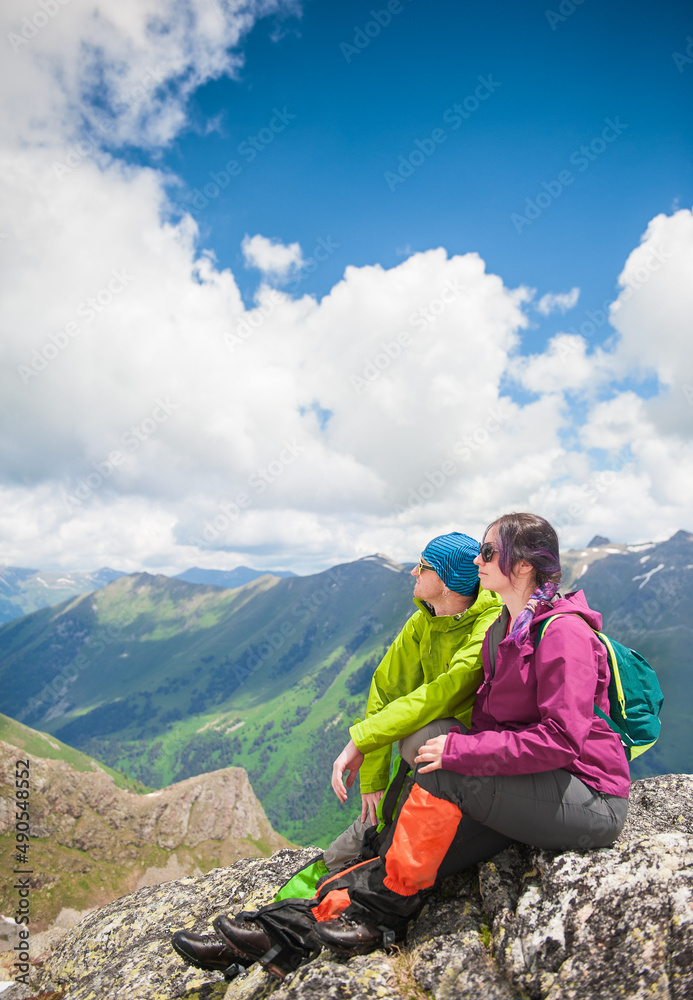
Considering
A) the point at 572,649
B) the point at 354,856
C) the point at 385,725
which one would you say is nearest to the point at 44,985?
the point at 354,856

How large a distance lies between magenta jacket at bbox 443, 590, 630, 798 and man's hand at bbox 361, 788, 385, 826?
1904mm

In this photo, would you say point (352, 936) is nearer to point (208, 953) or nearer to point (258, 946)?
point (258, 946)

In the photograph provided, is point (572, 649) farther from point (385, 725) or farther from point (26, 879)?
point (26, 879)

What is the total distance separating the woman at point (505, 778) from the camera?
4.72m

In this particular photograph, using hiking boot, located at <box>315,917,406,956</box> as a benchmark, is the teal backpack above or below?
above

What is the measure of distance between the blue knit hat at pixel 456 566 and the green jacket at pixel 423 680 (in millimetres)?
345

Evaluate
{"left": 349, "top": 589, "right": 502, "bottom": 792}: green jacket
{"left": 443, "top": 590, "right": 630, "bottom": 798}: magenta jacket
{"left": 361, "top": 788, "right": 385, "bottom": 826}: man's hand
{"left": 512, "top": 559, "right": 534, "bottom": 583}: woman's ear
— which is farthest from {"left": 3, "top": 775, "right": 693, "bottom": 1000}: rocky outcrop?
{"left": 512, "top": 559, "right": 534, "bottom": 583}: woman's ear

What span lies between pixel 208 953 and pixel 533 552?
21.5 ft

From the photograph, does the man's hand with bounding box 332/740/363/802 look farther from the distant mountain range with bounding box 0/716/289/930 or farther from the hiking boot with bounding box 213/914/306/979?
the distant mountain range with bounding box 0/716/289/930

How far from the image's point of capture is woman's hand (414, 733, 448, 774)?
491cm

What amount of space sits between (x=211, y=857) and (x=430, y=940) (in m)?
166

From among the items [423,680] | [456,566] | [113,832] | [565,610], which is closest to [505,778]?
[565,610]

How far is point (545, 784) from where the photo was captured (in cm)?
495

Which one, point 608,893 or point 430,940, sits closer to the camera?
point 608,893
